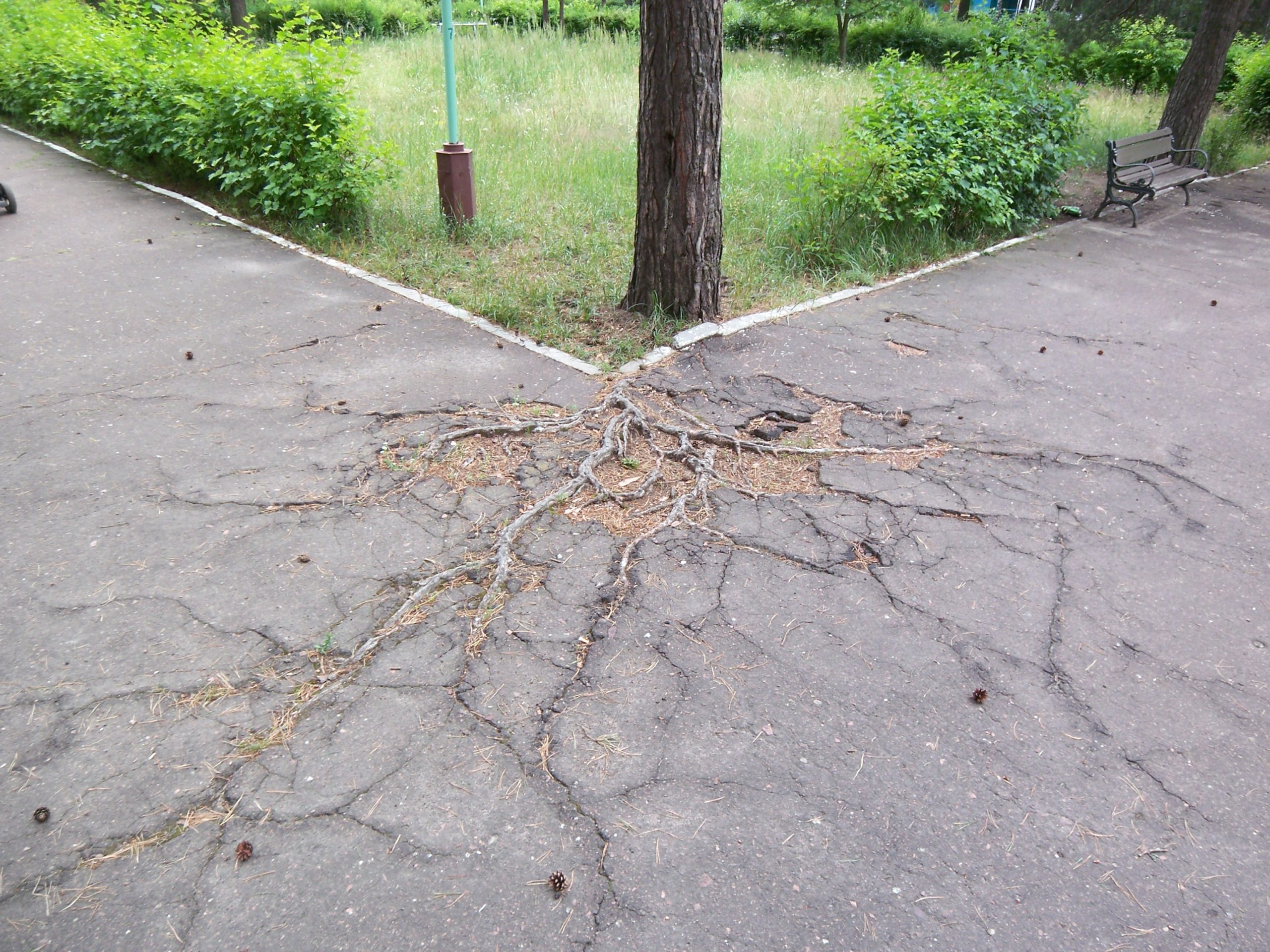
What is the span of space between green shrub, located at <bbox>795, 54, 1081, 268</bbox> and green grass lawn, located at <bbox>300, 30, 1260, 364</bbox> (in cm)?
49

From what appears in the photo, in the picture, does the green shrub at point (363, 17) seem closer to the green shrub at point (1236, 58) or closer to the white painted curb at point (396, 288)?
the white painted curb at point (396, 288)

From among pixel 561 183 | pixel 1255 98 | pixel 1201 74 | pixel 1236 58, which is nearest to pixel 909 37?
pixel 1236 58

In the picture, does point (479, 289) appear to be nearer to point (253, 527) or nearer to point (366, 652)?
point (253, 527)

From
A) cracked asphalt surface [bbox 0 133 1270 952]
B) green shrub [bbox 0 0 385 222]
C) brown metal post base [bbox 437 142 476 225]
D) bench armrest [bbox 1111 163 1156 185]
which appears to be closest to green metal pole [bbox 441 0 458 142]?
brown metal post base [bbox 437 142 476 225]

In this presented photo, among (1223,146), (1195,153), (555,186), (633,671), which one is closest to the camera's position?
(633,671)

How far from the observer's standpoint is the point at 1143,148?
10.8 meters

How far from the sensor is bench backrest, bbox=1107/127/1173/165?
10.2 metres

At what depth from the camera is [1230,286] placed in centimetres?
828

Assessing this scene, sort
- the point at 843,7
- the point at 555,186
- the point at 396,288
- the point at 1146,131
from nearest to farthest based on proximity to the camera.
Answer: the point at 396,288, the point at 555,186, the point at 1146,131, the point at 843,7

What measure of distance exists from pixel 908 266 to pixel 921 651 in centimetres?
575

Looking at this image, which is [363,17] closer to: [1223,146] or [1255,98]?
[1255,98]

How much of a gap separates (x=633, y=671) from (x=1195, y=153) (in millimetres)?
13513

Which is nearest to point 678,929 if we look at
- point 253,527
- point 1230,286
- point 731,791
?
point 731,791

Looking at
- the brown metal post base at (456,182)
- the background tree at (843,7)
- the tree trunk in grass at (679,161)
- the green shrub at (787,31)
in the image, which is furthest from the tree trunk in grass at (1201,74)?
the green shrub at (787,31)
